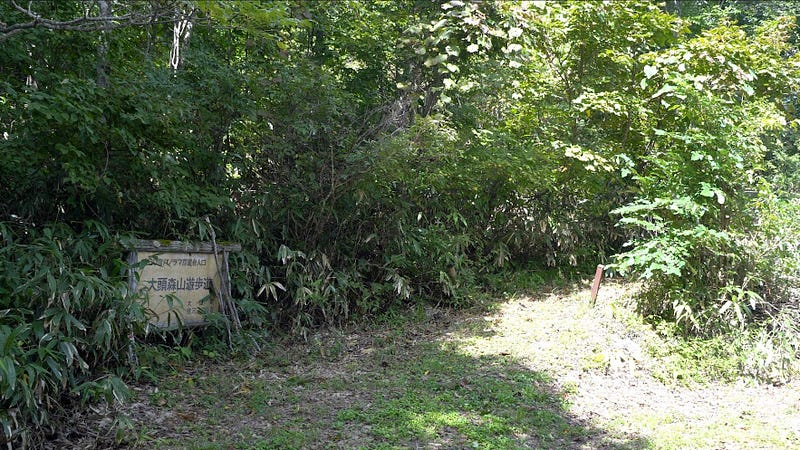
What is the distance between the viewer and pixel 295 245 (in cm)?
646

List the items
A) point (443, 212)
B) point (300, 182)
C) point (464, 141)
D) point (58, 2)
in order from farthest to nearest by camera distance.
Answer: point (443, 212)
point (464, 141)
point (300, 182)
point (58, 2)

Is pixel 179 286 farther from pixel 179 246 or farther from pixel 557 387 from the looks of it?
pixel 557 387

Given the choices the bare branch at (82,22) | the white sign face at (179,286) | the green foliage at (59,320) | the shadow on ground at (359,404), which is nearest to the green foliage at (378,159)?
the green foliage at (59,320)

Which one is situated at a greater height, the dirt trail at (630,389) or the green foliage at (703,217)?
the green foliage at (703,217)

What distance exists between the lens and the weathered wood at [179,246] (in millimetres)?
4848

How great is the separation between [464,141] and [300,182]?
220 centimetres

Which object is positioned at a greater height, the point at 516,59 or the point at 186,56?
the point at 516,59

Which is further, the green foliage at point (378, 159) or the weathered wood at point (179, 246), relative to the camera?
the weathered wood at point (179, 246)

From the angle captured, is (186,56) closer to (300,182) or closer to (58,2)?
(58,2)

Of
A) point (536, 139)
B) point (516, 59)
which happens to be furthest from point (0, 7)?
point (536, 139)

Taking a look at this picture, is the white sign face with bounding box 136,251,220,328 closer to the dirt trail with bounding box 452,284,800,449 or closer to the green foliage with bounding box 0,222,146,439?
the green foliage with bounding box 0,222,146,439

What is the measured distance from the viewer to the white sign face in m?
4.93

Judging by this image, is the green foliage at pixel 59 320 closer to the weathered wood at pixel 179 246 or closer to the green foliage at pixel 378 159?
the green foliage at pixel 378 159

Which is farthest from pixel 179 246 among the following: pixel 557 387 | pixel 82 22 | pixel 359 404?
pixel 557 387
